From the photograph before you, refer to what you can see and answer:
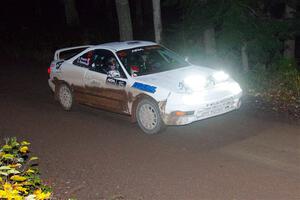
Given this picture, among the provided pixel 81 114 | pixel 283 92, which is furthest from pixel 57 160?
pixel 283 92

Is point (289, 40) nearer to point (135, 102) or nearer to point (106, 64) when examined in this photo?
point (106, 64)

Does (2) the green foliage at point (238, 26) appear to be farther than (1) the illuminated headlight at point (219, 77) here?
Yes

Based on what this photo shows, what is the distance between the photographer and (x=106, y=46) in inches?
399

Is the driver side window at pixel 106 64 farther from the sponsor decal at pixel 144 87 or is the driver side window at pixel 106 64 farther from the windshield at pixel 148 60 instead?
the sponsor decal at pixel 144 87

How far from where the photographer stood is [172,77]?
29.8ft

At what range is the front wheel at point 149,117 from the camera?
28.6 feet

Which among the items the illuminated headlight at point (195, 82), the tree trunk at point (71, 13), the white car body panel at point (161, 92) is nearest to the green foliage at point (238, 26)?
the white car body panel at point (161, 92)

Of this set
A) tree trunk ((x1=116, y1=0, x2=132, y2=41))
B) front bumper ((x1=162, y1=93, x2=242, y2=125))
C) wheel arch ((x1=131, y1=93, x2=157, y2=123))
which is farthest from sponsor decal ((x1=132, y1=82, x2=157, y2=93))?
tree trunk ((x1=116, y1=0, x2=132, y2=41))

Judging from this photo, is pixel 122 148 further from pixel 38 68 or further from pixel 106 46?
pixel 38 68

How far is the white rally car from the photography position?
8500 mm

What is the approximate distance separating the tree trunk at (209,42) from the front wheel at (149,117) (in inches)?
233

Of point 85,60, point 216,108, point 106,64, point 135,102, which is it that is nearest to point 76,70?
point 85,60

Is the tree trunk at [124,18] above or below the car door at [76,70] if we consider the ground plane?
above

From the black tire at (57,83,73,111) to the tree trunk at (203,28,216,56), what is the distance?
16.8ft
